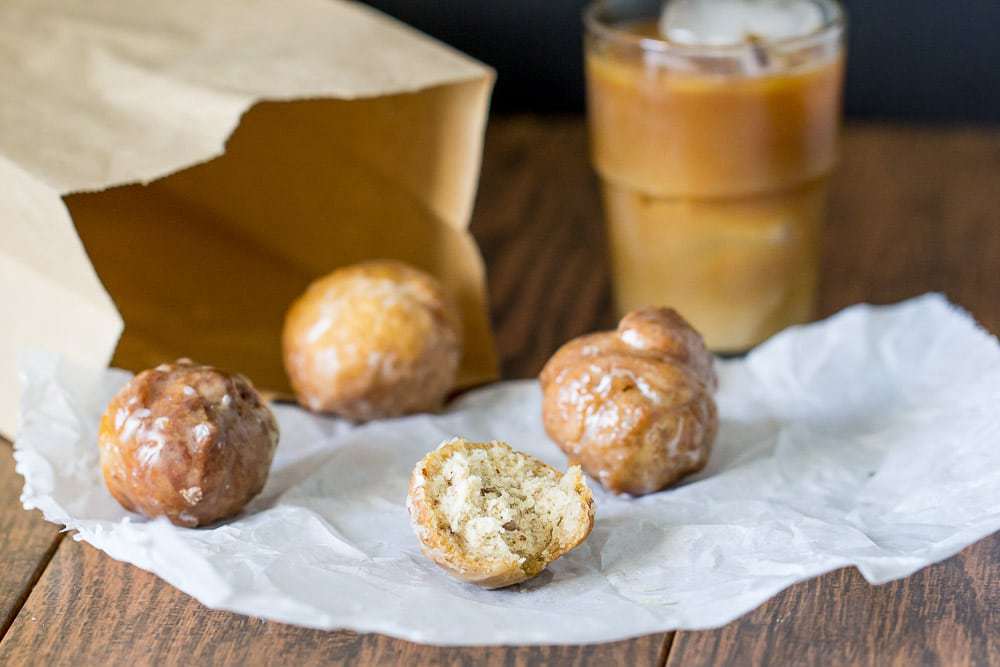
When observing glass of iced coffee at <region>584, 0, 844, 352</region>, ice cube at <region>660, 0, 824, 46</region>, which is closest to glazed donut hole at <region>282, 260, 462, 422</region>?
glass of iced coffee at <region>584, 0, 844, 352</region>

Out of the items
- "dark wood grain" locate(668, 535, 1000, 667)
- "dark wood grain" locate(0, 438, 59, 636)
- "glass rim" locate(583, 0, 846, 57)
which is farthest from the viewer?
"glass rim" locate(583, 0, 846, 57)

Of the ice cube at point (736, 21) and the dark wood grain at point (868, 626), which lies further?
the ice cube at point (736, 21)

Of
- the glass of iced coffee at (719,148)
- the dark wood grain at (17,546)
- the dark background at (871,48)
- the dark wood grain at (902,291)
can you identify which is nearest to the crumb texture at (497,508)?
the dark wood grain at (902,291)

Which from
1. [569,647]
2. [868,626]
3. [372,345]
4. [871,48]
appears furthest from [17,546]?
[871,48]

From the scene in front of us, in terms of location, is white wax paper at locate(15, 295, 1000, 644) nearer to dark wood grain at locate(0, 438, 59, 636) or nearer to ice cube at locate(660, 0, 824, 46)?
dark wood grain at locate(0, 438, 59, 636)

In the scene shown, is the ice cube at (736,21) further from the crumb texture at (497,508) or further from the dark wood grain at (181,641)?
the dark wood grain at (181,641)

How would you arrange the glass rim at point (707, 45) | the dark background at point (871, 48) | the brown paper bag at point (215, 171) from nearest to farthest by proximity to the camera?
1. the brown paper bag at point (215, 171)
2. the glass rim at point (707, 45)
3. the dark background at point (871, 48)
